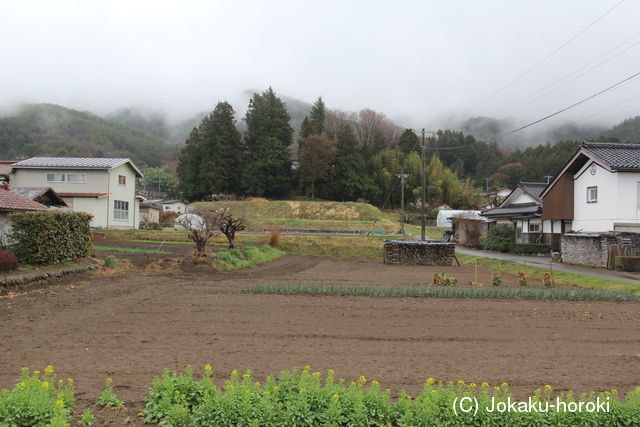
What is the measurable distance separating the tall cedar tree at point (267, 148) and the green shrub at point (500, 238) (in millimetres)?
34143

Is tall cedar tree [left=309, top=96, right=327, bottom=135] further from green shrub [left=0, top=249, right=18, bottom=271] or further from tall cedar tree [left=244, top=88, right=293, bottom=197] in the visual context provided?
green shrub [left=0, top=249, right=18, bottom=271]

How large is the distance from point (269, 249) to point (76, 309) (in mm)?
16846

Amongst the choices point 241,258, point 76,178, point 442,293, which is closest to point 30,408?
point 442,293

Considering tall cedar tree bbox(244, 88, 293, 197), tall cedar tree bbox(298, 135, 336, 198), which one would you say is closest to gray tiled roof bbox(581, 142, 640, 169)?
tall cedar tree bbox(298, 135, 336, 198)

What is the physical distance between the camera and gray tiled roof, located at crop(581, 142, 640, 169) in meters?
21.0

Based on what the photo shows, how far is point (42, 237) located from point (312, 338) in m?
11.1

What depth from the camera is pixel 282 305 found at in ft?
34.2

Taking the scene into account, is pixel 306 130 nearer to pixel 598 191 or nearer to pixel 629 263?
pixel 598 191

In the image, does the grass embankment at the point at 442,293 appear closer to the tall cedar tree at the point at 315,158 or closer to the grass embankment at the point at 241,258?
the grass embankment at the point at 241,258

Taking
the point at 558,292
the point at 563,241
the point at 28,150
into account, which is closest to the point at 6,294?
the point at 558,292

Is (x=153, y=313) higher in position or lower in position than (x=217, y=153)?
lower

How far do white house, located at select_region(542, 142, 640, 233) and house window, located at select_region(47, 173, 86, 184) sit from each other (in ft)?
110

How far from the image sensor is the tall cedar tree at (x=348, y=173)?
62.9m

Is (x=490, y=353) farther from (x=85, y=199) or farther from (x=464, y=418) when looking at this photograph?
(x=85, y=199)
